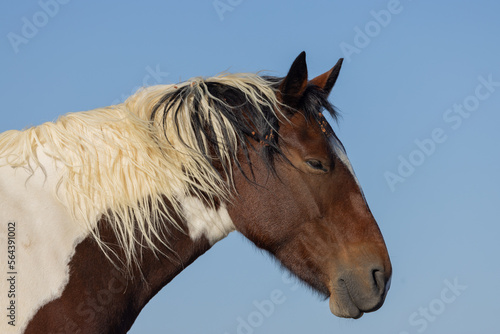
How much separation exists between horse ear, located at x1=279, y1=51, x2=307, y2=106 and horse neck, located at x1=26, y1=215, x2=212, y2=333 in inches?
46.8

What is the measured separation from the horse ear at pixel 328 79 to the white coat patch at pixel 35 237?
6.65ft

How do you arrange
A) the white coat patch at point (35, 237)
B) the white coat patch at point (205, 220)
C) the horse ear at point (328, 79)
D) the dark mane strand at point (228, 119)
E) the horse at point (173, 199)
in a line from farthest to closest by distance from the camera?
the horse ear at point (328, 79)
the dark mane strand at point (228, 119)
the white coat patch at point (205, 220)
the horse at point (173, 199)
the white coat patch at point (35, 237)

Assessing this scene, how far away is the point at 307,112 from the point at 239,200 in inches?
31.6

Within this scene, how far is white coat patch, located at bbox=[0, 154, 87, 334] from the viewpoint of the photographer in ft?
9.28

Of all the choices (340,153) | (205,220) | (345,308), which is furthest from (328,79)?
(345,308)

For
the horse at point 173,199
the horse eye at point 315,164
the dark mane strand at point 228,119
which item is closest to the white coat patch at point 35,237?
the horse at point 173,199

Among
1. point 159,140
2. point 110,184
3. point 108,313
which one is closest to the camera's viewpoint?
point 108,313

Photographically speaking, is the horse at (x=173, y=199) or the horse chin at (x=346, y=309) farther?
the horse chin at (x=346, y=309)

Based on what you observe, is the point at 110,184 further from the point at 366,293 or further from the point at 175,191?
the point at 366,293

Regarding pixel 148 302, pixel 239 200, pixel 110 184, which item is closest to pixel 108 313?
pixel 148 302

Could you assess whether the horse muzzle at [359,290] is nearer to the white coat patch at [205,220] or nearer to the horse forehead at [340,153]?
the horse forehead at [340,153]

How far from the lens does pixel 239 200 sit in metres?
3.62

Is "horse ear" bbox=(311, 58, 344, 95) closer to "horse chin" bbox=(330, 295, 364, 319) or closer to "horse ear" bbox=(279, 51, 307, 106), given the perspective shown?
"horse ear" bbox=(279, 51, 307, 106)

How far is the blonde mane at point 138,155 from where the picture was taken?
10.5ft
